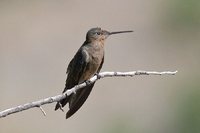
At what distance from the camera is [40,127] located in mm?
17250

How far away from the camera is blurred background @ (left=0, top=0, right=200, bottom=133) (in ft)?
56.7

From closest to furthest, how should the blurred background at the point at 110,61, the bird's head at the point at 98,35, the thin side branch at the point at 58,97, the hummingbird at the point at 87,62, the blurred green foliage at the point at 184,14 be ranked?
1. the thin side branch at the point at 58,97
2. the hummingbird at the point at 87,62
3. the bird's head at the point at 98,35
4. the blurred background at the point at 110,61
5. the blurred green foliage at the point at 184,14

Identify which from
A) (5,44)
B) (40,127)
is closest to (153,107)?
(40,127)

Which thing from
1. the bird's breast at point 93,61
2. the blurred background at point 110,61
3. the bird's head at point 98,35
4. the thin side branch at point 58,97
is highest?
the thin side branch at point 58,97

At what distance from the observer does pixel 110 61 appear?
19.8 meters

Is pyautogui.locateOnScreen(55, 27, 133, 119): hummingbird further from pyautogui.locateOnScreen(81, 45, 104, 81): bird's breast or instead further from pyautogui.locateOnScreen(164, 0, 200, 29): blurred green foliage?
pyautogui.locateOnScreen(164, 0, 200, 29): blurred green foliage

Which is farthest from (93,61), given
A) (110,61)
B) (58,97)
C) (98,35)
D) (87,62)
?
(110,61)

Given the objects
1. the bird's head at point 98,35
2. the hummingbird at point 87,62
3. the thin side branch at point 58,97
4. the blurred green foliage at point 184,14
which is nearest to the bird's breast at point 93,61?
the hummingbird at point 87,62

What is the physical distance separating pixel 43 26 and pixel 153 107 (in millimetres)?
4888

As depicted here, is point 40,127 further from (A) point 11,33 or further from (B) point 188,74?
(A) point 11,33

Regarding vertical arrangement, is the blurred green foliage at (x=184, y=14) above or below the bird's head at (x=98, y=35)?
below

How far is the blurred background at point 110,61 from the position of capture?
56.7 feet

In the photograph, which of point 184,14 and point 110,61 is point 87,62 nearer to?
point 110,61

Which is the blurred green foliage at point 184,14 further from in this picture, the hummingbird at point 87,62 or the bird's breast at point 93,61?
the bird's breast at point 93,61
